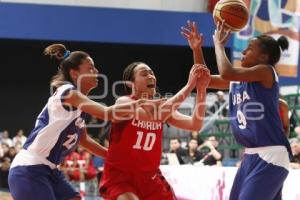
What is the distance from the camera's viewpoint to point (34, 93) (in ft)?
63.6

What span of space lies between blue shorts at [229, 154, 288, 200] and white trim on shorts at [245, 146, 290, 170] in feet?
0.07

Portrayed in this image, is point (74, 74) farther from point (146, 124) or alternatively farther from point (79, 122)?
point (146, 124)

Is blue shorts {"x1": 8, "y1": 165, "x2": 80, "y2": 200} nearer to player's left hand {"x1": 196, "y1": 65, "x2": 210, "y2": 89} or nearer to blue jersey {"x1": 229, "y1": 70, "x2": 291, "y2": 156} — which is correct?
player's left hand {"x1": 196, "y1": 65, "x2": 210, "y2": 89}

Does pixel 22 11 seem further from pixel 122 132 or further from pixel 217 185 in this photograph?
pixel 122 132

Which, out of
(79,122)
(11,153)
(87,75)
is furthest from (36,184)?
(11,153)

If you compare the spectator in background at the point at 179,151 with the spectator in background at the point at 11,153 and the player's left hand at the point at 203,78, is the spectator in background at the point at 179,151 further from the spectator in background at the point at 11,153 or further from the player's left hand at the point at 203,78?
the player's left hand at the point at 203,78

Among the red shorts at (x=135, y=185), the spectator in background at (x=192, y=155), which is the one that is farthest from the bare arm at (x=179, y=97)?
the spectator in background at (x=192, y=155)

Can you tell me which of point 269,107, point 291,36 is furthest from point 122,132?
point 291,36

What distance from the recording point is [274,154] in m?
4.46

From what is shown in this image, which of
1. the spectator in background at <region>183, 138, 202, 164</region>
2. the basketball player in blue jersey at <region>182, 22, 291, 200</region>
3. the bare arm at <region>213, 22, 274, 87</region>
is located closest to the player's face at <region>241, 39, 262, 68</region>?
the basketball player in blue jersey at <region>182, 22, 291, 200</region>

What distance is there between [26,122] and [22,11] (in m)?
3.97

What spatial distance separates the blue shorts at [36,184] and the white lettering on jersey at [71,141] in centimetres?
21

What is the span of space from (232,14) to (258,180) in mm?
1320

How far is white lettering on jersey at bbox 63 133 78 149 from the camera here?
4.70 meters
